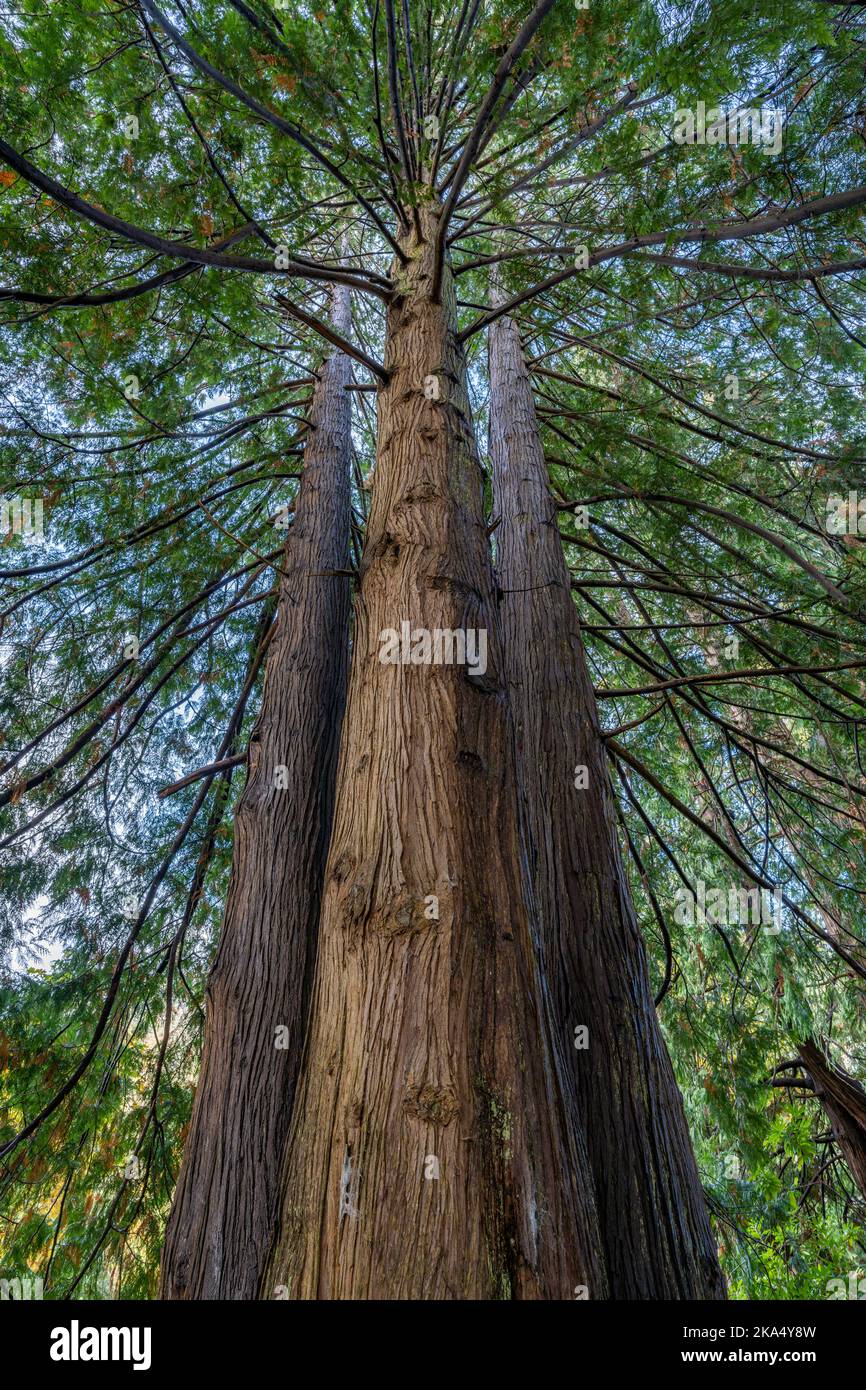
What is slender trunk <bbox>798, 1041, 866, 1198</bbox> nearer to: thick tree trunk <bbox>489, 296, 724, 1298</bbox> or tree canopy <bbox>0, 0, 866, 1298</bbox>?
tree canopy <bbox>0, 0, 866, 1298</bbox>

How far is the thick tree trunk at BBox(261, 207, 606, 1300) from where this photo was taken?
3.65ft

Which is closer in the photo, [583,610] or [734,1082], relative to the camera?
[734,1082]

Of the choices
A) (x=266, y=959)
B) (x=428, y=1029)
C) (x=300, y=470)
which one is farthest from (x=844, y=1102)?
(x=300, y=470)

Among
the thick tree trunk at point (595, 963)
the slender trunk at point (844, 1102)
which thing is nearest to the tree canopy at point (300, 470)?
the slender trunk at point (844, 1102)

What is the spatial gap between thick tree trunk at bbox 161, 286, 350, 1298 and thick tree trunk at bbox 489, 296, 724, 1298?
830 mm

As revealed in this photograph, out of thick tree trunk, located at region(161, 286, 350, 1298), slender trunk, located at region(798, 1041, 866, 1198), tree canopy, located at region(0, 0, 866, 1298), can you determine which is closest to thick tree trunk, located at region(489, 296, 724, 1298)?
tree canopy, located at region(0, 0, 866, 1298)

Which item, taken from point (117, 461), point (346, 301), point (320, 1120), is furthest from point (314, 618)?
point (346, 301)

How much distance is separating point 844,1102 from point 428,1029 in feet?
9.03

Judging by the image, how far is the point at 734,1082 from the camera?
10.7ft

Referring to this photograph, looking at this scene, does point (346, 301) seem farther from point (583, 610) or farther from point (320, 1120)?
point (320, 1120)

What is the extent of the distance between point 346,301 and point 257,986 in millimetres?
5489

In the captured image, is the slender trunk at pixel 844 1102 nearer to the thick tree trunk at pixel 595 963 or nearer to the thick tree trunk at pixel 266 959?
the thick tree trunk at pixel 595 963

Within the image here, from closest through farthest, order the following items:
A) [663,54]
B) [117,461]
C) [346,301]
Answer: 1. [663,54]
2. [117,461]
3. [346,301]

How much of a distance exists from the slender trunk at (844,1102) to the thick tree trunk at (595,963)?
4.49 ft
